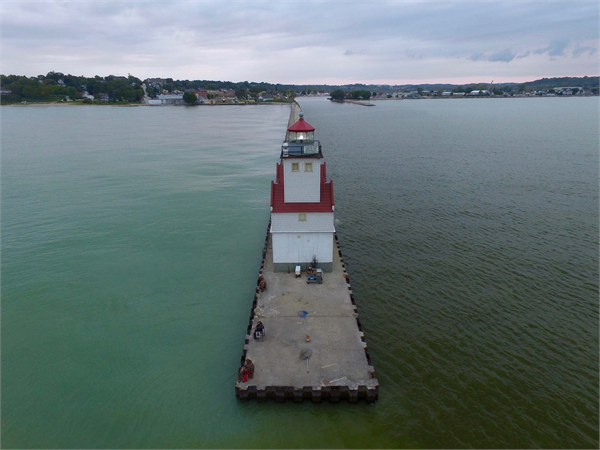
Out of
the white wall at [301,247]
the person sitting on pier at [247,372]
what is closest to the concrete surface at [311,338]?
the person sitting on pier at [247,372]

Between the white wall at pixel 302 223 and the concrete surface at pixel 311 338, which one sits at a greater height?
the white wall at pixel 302 223

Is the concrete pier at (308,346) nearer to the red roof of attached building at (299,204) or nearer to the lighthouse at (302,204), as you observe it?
the lighthouse at (302,204)

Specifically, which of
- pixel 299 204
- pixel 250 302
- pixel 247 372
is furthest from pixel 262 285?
pixel 247 372

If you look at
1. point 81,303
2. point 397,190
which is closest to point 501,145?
point 397,190

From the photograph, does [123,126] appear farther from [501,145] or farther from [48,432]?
[48,432]

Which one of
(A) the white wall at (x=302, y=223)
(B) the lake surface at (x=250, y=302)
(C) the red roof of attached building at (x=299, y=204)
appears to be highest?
(C) the red roof of attached building at (x=299, y=204)

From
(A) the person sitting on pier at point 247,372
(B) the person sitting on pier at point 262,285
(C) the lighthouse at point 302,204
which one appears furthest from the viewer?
(C) the lighthouse at point 302,204

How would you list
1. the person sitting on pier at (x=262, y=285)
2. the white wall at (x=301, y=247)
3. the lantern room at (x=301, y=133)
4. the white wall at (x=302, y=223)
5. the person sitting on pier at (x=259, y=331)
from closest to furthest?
the person sitting on pier at (x=259, y=331)
the person sitting on pier at (x=262, y=285)
the white wall at (x=302, y=223)
the lantern room at (x=301, y=133)
the white wall at (x=301, y=247)

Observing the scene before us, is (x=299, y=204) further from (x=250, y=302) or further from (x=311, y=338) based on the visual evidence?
(x=311, y=338)
